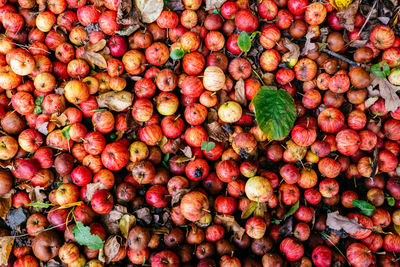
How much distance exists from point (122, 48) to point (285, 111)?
2621mm

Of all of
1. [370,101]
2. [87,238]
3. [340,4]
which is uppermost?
[340,4]

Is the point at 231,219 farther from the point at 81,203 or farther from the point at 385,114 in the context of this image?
the point at 385,114

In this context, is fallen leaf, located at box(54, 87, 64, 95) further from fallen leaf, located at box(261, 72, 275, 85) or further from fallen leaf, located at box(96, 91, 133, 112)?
fallen leaf, located at box(261, 72, 275, 85)

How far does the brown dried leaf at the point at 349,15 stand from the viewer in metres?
3.95

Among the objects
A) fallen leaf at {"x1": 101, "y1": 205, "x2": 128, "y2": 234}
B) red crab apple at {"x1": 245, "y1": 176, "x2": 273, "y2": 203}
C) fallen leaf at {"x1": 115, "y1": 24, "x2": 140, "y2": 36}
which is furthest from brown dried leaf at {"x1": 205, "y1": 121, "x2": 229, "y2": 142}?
fallen leaf at {"x1": 115, "y1": 24, "x2": 140, "y2": 36}

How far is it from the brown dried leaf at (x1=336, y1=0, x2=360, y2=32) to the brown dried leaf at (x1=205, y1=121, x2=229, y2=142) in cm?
249

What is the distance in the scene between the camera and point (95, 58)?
13.0ft

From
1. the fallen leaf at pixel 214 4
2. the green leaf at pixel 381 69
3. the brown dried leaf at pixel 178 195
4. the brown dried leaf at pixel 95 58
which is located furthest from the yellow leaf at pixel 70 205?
the green leaf at pixel 381 69

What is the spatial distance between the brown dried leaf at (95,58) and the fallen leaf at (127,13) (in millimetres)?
601

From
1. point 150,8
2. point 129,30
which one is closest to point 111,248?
point 129,30

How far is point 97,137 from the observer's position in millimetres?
3725

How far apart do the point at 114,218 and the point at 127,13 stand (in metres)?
3.00

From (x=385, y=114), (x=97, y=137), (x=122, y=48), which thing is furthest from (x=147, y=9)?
(x=385, y=114)

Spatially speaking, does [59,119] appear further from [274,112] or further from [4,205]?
[274,112]
